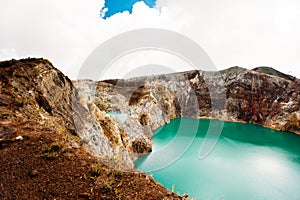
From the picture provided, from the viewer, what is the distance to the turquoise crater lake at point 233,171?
1495 centimetres

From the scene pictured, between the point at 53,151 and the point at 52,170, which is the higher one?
the point at 53,151

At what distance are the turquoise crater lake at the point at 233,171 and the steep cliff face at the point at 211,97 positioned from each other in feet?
42.7

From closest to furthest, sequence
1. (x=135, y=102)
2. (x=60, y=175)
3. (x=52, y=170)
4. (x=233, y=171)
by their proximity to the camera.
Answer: (x=60, y=175) → (x=52, y=170) → (x=233, y=171) → (x=135, y=102)

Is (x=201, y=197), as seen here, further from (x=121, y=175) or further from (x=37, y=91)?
(x=37, y=91)

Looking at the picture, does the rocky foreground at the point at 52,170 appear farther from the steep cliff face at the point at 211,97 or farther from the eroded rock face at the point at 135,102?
the steep cliff face at the point at 211,97

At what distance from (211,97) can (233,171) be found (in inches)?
1800

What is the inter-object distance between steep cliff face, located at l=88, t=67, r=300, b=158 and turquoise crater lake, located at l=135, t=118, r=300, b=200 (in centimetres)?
1303

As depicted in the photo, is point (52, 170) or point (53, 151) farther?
point (53, 151)

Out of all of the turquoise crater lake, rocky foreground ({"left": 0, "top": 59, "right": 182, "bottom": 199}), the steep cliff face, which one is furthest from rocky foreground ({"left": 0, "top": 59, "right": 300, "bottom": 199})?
the steep cliff face

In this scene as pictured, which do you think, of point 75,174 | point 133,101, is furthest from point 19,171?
point 133,101

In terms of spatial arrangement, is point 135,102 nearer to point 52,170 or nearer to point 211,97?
point 211,97

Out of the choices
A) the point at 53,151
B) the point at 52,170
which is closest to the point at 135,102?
the point at 53,151

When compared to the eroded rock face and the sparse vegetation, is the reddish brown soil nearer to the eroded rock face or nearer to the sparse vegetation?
the sparse vegetation

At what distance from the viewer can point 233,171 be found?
19.3 meters
